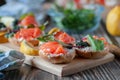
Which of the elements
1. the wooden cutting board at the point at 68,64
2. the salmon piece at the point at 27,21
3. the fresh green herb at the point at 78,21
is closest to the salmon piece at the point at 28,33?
the wooden cutting board at the point at 68,64

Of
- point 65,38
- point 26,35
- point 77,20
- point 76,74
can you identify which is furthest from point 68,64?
point 77,20

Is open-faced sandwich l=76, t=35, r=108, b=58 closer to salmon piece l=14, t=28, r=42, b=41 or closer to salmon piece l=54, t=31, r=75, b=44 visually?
salmon piece l=54, t=31, r=75, b=44

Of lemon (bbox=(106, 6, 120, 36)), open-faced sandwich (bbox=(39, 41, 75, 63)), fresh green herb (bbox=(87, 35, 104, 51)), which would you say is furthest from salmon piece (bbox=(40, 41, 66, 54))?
lemon (bbox=(106, 6, 120, 36))

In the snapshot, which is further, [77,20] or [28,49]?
[77,20]

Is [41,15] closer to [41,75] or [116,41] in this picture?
[116,41]

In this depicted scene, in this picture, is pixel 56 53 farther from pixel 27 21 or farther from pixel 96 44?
pixel 27 21
